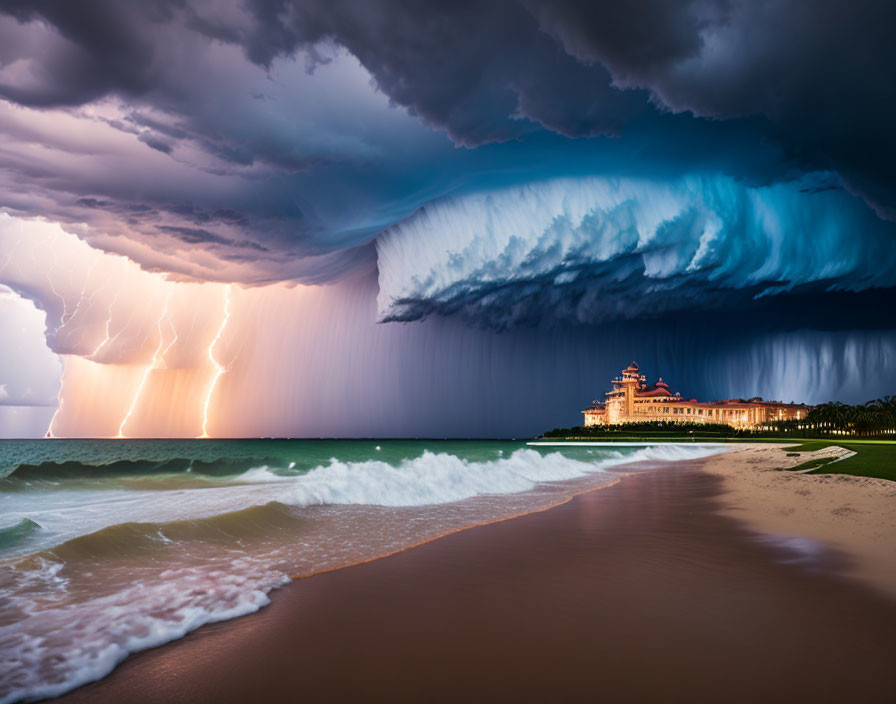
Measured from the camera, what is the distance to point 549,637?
17.2 feet

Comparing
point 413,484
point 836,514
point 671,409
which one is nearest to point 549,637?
point 836,514

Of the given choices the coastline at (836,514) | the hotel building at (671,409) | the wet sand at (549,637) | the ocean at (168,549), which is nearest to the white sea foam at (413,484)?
the ocean at (168,549)

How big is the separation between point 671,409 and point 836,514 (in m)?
152

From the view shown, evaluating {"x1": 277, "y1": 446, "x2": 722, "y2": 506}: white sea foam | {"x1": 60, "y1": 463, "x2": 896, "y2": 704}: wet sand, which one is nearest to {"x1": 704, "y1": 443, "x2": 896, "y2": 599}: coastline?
{"x1": 60, "y1": 463, "x2": 896, "y2": 704}: wet sand

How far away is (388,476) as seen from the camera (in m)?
20.7

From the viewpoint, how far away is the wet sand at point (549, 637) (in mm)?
4148

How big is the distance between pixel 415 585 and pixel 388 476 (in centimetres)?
1364

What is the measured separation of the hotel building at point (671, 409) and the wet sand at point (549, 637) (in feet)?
488

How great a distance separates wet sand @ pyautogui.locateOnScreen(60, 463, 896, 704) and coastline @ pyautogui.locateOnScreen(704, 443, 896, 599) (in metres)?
0.52

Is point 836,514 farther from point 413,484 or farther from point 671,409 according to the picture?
point 671,409

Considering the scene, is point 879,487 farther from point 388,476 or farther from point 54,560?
point 54,560

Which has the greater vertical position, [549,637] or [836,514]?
[549,637]

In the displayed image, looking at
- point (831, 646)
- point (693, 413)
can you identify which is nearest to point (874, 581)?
point (831, 646)

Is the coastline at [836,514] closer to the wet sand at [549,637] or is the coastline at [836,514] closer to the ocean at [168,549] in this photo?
the wet sand at [549,637]
